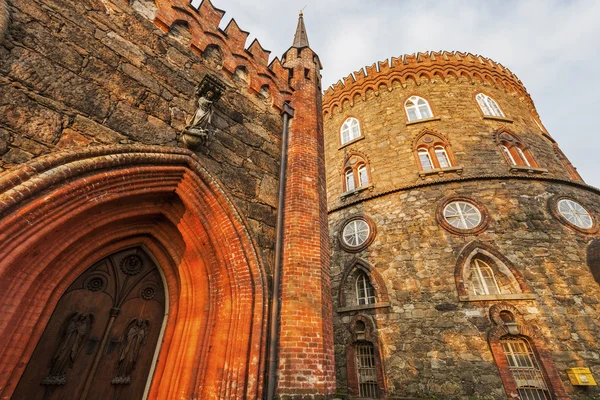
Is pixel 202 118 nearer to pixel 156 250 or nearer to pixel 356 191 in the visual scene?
pixel 156 250

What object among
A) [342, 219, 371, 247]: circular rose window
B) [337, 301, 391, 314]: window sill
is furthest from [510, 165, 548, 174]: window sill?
[337, 301, 391, 314]: window sill

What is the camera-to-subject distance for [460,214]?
30.3 ft

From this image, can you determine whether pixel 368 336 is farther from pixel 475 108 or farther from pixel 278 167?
pixel 475 108

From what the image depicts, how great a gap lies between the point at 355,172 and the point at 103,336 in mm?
10809

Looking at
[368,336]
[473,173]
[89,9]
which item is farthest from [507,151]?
[89,9]

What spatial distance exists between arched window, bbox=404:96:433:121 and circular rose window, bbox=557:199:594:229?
587 centimetres

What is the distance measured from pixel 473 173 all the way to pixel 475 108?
394cm

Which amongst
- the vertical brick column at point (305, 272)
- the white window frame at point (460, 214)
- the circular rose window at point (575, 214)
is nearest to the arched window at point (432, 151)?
the white window frame at point (460, 214)

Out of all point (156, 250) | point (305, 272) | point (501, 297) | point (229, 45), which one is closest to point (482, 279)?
point (501, 297)

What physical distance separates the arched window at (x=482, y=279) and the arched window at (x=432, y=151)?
3935 mm

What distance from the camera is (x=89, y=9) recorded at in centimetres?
373

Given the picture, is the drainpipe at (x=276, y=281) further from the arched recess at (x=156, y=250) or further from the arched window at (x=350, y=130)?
the arched window at (x=350, y=130)

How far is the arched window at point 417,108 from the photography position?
1216 centimetres

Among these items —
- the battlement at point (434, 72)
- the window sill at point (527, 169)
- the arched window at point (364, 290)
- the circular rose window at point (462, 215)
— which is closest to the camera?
the circular rose window at point (462, 215)
